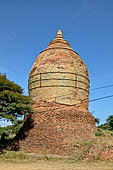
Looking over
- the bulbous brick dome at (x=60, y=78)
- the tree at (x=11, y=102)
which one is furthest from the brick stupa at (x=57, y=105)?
the tree at (x=11, y=102)

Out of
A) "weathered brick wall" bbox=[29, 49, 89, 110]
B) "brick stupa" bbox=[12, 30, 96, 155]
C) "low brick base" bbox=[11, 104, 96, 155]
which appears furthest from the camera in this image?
"weathered brick wall" bbox=[29, 49, 89, 110]

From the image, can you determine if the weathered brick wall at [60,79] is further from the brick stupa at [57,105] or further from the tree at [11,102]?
the tree at [11,102]

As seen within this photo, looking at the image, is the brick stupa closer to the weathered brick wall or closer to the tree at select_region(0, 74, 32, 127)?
the weathered brick wall

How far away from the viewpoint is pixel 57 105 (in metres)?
14.0

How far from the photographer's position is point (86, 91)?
15.5 meters

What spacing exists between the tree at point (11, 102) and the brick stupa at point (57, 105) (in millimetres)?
1362

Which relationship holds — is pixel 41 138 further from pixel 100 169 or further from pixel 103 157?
pixel 100 169

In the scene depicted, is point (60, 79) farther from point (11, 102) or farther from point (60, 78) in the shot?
point (11, 102)

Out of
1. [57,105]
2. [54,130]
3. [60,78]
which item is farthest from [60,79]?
[54,130]

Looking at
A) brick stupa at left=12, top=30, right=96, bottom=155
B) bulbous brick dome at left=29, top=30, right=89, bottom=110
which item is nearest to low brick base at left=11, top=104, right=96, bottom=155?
brick stupa at left=12, top=30, right=96, bottom=155

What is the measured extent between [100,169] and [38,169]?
9.04 ft

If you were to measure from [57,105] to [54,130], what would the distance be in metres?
1.98

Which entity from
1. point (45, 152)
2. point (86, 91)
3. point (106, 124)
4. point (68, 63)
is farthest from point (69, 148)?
point (106, 124)

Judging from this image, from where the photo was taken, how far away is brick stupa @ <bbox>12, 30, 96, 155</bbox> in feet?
41.3
